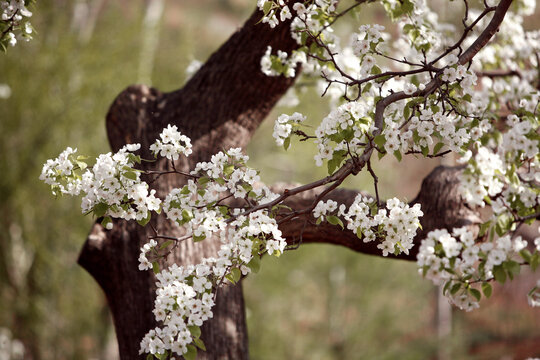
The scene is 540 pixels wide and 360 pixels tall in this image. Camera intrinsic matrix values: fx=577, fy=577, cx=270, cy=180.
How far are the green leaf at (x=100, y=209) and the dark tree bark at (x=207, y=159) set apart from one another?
0.78 m

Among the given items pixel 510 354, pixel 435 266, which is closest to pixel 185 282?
pixel 435 266

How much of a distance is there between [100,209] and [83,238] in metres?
6.60

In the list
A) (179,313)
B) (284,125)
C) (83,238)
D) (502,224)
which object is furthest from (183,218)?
(83,238)

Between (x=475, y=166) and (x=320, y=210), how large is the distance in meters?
0.79

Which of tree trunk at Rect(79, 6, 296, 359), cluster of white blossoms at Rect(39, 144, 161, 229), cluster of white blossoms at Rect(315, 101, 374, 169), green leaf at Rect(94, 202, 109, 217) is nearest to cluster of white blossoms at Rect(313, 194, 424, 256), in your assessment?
cluster of white blossoms at Rect(315, 101, 374, 169)

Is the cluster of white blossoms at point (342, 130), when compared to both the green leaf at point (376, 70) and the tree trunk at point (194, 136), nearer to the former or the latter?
the green leaf at point (376, 70)

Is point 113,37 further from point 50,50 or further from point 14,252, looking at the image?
point 14,252

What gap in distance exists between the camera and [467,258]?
175cm

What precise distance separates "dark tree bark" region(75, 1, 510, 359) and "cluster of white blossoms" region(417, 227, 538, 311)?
1.31 meters

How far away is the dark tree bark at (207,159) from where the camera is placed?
3.09m

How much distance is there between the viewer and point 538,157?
203cm

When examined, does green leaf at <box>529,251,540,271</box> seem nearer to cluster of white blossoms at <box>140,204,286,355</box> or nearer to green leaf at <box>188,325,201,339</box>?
cluster of white blossoms at <box>140,204,286,355</box>

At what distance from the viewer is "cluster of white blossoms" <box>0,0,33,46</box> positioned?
8.44 feet

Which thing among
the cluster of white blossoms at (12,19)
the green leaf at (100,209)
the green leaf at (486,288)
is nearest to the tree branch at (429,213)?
the green leaf at (100,209)
